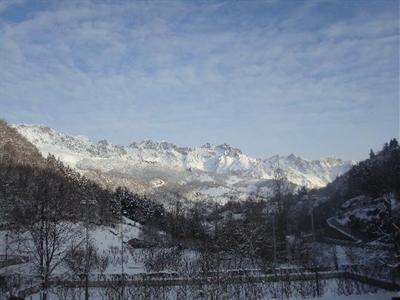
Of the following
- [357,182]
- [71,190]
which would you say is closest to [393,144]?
[357,182]

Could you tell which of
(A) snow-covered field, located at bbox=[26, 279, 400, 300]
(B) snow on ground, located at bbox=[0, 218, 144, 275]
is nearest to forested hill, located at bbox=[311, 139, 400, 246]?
(A) snow-covered field, located at bbox=[26, 279, 400, 300]

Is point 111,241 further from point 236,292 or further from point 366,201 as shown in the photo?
point 236,292

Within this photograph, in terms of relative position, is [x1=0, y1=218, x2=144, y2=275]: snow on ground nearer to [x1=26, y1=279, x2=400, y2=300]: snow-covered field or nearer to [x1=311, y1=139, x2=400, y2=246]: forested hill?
[x1=26, y1=279, x2=400, y2=300]: snow-covered field

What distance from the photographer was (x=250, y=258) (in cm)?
4572

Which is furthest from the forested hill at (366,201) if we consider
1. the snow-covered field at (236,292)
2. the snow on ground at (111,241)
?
the snow on ground at (111,241)

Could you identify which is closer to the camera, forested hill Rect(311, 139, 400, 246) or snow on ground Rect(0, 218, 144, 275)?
snow on ground Rect(0, 218, 144, 275)

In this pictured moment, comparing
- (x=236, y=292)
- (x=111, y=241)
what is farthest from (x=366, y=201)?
(x=236, y=292)

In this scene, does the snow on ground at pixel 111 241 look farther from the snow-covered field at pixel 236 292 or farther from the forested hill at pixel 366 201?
the forested hill at pixel 366 201

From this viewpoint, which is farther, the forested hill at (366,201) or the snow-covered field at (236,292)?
the forested hill at (366,201)

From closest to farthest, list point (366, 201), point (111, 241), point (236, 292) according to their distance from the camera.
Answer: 1. point (236, 292)
2. point (111, 241)
3. point (366, 201)

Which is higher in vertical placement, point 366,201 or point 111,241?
point 366,201

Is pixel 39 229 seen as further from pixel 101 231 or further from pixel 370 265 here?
pixel 101 231

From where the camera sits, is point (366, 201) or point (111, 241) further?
point (366, 201)

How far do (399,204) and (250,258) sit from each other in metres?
20.2
